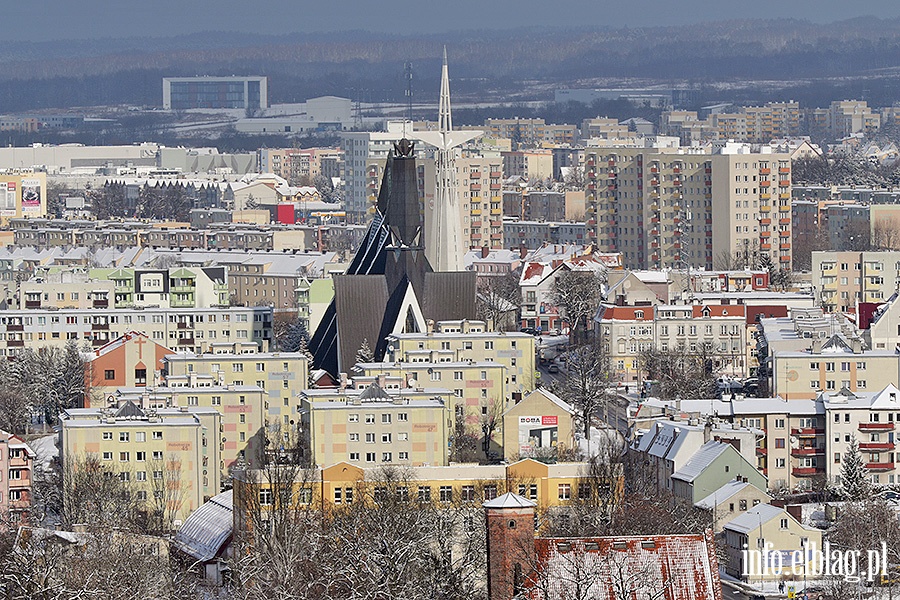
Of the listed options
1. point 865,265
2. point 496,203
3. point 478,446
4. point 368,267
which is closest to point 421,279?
point 368,267

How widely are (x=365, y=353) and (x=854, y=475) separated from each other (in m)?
10.3

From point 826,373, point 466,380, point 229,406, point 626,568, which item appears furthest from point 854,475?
point 626,568

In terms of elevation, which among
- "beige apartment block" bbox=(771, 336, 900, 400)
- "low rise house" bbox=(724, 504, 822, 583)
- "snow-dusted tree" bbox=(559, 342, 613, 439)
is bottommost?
"low rise house" bbox=(724, 504, 822, 583)

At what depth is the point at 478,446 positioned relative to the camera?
116 ft

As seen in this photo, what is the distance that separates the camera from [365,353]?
39.9 meters

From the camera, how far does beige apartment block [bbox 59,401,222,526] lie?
31188 millimetres

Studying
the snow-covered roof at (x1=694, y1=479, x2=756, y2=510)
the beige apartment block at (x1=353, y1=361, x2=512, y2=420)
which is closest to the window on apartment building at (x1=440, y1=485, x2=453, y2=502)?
the snow-covered roof at (x1=694, y1=479, x2=756, y2=510)

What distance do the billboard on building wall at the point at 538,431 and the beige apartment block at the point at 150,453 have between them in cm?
397

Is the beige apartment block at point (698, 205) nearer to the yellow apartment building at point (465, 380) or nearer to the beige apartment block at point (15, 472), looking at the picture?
the yellow apartment building at point (465, 380)

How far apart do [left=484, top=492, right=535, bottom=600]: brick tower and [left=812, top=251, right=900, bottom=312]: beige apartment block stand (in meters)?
34.8

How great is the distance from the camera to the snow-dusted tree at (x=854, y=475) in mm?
30734

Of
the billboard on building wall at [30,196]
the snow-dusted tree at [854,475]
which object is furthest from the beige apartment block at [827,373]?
the billboard on building wall at [30,196]

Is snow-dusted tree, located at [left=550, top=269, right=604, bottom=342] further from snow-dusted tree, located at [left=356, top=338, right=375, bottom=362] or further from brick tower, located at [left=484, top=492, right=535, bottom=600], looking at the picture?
brick tower, located at [left=484, top=492, right=535, bottom=600]

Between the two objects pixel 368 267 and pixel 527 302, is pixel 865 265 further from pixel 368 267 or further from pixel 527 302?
pixel 368 267
